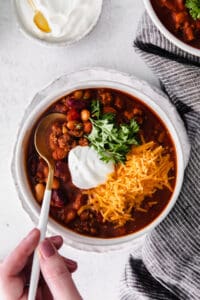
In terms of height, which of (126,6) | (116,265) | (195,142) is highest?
(126,6)

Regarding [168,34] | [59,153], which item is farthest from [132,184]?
[168,34]

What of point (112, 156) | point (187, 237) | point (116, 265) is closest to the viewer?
point (112, 156)

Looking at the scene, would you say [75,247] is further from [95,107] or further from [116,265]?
[95,107]

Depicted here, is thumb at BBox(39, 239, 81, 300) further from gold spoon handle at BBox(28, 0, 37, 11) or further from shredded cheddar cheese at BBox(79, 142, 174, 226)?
gold spoon handle at BBox(28, 0, 37, 11)

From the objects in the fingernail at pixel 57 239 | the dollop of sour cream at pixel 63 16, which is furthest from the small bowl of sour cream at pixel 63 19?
the fingernail at pixel 57 239

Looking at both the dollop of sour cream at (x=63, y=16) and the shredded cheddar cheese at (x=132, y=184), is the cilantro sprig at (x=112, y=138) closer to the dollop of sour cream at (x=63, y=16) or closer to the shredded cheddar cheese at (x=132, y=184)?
the shredded cheddar cheese at (x=132, y=184)

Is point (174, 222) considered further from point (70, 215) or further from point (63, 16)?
point (63, 16)

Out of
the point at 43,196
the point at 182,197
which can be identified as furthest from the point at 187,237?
the point at 43,196
